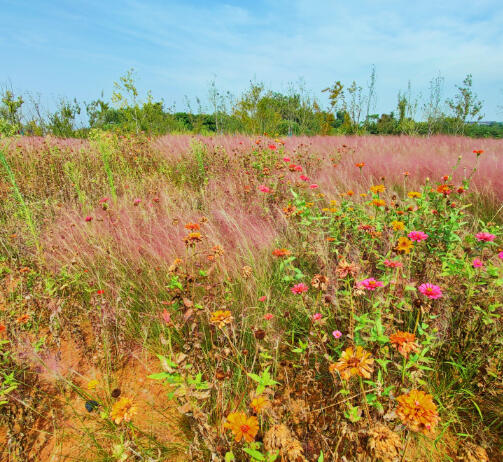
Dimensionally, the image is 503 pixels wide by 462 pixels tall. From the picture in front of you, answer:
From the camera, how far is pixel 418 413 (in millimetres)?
736

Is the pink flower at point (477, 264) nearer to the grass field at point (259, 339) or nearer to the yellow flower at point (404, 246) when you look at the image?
the grass field at point (259, 339)

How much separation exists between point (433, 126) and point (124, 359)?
17.8 meters

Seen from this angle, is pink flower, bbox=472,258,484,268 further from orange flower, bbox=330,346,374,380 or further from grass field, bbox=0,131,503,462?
orange flower, bbox=330,346,374,380

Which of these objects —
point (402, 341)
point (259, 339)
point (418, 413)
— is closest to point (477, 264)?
point (402, 341)

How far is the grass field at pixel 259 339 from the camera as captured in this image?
96 centimetres

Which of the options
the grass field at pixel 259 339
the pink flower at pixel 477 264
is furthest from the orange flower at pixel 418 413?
the pink flower at pixel 477 264

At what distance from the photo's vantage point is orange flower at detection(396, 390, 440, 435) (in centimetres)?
72

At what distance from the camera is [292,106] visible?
13.2m

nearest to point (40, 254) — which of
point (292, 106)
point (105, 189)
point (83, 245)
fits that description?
point (83, 245)

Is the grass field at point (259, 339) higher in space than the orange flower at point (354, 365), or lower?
lower

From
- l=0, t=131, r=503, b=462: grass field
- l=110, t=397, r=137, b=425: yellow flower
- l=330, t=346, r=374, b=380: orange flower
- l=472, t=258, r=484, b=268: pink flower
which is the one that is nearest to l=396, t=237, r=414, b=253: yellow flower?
l=0, t=131, r=503, b=462: grass field

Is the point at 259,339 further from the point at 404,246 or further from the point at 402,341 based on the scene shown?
the point at 404,246

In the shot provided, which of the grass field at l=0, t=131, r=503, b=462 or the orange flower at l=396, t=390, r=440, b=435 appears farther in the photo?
the grass field at l=0, t=131, r=503, b=462

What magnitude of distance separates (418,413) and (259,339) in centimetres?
57
